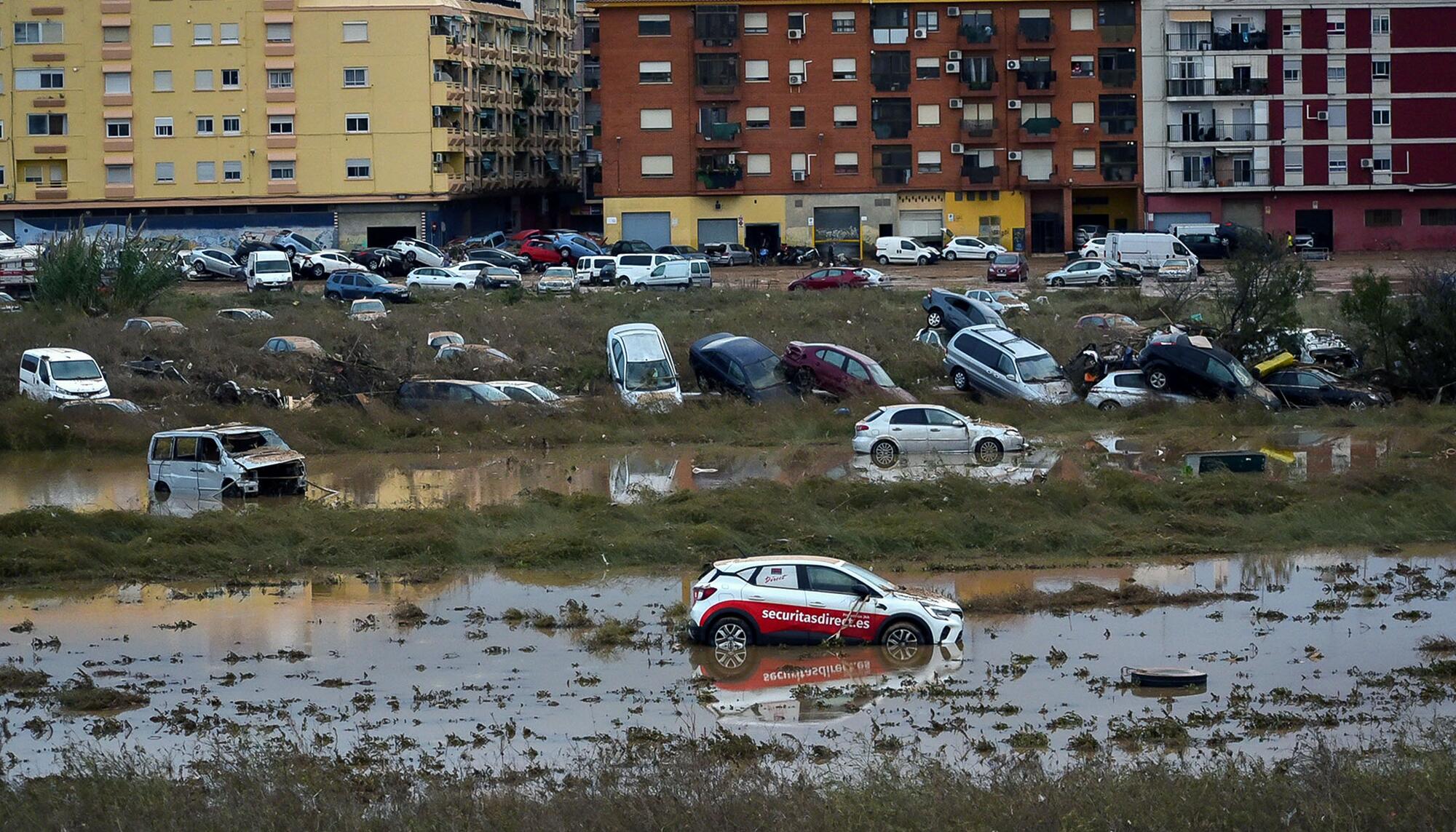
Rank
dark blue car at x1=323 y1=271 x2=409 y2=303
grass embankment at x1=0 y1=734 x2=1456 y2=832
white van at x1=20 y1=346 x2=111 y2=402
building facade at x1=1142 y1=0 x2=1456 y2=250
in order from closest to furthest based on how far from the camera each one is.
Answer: grass embankment at x1=0 y1=734 x2=1456 y2=832, white van at x1=20 y1=346 x2=111 y2=402, dark blue car at x1=323 y1=271 x2=409 y2=303, building facade at x1=1142 y1=0 x2=1456 y2=250

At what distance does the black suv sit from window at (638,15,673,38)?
1689 inches

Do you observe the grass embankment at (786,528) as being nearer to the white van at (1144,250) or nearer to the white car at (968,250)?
the white van at (1144,250)

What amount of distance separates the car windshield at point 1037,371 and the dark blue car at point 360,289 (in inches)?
972

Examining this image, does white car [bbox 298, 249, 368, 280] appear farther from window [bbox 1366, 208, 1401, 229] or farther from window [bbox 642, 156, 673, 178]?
window [bbox 1366, 208, 1401, 229]

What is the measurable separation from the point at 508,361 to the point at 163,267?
1381 centimetres

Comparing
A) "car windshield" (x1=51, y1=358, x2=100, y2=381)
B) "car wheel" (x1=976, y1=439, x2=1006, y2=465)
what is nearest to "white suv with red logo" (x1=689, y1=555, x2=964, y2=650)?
"car wheel" (x1=976, y1=439, x2=1006, y2=465)

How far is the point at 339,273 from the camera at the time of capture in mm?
53750

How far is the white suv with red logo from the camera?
54.3 ft

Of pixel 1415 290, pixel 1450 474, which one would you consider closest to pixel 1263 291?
pixel 1415 290

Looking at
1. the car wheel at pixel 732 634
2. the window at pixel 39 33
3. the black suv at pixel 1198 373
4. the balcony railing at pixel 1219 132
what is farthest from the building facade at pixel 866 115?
the car wheel at pixel 732 634

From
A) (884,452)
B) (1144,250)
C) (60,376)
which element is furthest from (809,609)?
(1144,250)

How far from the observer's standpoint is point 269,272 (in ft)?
185

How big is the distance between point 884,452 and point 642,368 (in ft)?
23.8

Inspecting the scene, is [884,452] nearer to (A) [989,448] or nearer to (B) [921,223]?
(A) [989,448]
